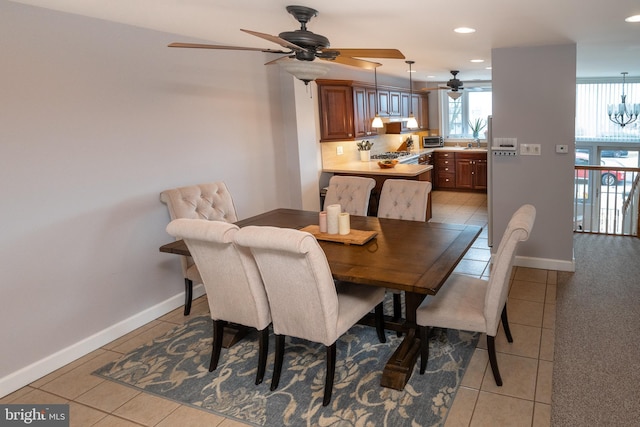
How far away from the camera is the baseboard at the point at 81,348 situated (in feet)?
8.94

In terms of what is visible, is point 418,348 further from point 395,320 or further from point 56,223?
point 56,223

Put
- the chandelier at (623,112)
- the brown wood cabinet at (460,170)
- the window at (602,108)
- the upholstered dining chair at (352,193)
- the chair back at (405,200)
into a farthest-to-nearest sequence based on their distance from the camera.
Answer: the window at (602,108)
the brown wood cabinet at (460,170)
the chandelier at (623,112)
the upholstered dining chair at (352,193)
the chair back at (405,200)

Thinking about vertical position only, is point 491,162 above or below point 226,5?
below

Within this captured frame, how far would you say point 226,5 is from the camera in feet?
8.71

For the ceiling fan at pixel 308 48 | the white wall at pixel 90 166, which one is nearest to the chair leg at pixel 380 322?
the ceiling fan at pixel 308 48

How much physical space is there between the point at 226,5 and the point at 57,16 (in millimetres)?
1142

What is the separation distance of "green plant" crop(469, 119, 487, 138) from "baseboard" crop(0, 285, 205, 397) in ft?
23.8

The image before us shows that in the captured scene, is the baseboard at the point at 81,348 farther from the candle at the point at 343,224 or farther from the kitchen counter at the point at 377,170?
the kitchen counter at the point at 377,170

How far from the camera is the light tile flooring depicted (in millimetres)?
2324

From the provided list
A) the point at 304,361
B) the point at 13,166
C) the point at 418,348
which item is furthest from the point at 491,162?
the point at 13,166

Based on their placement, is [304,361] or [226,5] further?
[304,361]

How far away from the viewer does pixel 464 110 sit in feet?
30.3

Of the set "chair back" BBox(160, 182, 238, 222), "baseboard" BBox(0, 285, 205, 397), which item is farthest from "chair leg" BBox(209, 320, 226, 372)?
"chair back" BBox(160, 182, 238, 222)

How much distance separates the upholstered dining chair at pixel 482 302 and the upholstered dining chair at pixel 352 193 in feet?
4.41
